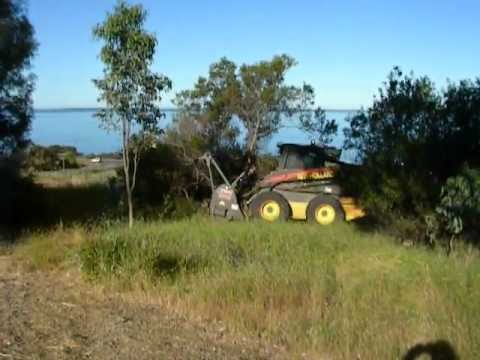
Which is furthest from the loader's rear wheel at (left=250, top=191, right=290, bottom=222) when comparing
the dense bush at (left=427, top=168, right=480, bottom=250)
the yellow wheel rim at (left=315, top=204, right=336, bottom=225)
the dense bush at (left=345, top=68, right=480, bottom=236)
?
the dense bush at (left=427, top=168, right=480, bottom=250)

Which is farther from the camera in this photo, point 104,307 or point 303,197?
point 303,197

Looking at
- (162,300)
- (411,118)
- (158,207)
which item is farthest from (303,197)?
(162,300)

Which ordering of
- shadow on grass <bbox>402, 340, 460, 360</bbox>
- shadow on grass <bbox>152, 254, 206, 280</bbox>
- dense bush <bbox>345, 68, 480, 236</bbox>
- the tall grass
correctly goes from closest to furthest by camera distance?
shadow on grass <bbox>402, 340, 460, 360</bbox> → the tall grass → shadow on grass <bbox>152, 254, 206, 280</bbox> → dense bush <bbox>345, 68, 480, 236</bbox>

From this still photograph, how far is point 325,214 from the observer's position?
16.0 m

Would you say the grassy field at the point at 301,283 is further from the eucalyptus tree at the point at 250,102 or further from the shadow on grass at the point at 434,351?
the eucalyptus tree at the point at 250,102

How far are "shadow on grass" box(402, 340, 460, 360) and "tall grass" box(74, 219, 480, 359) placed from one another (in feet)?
0.21

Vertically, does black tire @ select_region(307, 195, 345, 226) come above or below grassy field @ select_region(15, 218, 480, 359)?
above

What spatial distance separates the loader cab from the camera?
16547mm

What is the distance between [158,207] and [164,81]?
4138 millimetres

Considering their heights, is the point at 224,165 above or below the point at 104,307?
above

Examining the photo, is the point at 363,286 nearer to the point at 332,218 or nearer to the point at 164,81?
the point at 164,81

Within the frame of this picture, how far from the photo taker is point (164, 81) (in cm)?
1303

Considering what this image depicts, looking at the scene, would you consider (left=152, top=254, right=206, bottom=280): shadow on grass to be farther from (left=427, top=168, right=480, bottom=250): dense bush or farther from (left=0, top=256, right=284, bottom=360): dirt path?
(left=427, top=168, right=480, bottom=250): dense bush

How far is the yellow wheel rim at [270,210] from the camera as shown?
16.3 meters
